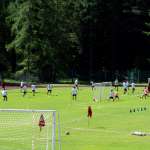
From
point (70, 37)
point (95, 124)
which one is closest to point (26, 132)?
point (95, 124)

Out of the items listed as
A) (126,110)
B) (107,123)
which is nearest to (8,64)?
(126,110)

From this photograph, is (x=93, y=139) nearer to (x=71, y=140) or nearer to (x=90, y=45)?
(x=71, y=140)

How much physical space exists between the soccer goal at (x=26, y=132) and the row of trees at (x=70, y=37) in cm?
5993

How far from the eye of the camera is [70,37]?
97.2 m

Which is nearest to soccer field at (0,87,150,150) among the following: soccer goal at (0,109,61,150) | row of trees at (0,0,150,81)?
soccer goal at (0,109,61,150)

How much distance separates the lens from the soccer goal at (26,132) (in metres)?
26.7

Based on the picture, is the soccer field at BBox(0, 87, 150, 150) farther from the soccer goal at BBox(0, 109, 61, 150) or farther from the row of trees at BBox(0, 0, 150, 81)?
the row of trees at BBox(0, 0, 150, 81)

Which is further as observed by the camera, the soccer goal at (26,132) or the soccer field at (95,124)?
the soccer field at (95,124)

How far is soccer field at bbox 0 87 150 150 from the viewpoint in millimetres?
27234

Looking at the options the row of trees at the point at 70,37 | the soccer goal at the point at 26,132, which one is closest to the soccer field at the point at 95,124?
the soccer goal at the point at 26,132

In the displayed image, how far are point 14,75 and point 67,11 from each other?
14.2 m

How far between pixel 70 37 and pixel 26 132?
67496 mm

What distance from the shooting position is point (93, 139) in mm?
29312

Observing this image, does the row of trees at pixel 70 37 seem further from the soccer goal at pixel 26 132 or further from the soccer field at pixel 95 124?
the soccer goal at pixel 26 132
